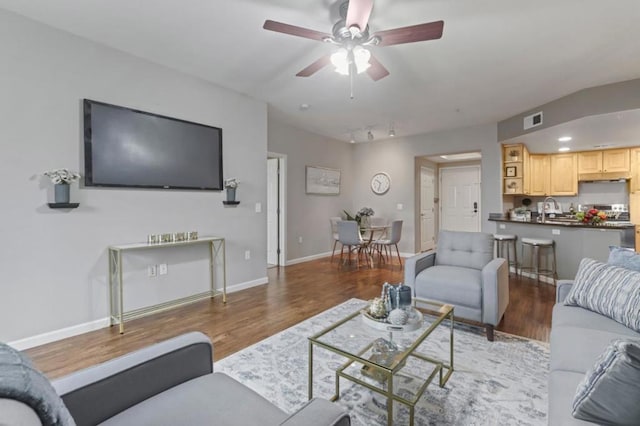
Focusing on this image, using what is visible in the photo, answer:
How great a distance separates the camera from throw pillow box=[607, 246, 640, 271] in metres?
1.87

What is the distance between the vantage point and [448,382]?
6.54 ft

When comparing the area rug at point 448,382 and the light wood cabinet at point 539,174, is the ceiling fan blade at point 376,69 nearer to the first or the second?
the area rug at point 448,382

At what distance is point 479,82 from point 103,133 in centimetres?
417

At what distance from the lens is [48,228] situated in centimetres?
262

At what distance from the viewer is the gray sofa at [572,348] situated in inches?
43.5

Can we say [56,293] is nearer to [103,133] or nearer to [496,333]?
[103,133]

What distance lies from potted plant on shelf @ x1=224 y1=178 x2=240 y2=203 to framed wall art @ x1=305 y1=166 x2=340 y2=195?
2351mm

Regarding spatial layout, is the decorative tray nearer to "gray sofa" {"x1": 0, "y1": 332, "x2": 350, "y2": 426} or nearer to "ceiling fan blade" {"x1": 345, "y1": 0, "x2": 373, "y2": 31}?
"gray sofa" {"x1": 0, "y1": 332, "x2": 350, "y2": 426}

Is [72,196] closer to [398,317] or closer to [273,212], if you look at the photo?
[398,317]

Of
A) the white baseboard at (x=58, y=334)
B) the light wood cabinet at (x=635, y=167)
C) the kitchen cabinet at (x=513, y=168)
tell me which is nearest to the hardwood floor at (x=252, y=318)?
the white baseboard at (x=58, y=334)

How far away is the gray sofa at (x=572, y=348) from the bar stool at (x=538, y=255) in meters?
2.76

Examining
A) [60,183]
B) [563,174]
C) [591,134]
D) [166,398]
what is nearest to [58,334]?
[60,183]

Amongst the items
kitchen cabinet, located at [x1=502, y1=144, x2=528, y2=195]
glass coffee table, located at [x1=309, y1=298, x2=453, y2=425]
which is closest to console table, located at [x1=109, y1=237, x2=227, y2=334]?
glass coffee table, located at [x1=309, y1=298, x2=453, y2=425]

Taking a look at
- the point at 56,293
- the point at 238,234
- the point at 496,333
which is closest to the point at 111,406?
the point at 56,293
